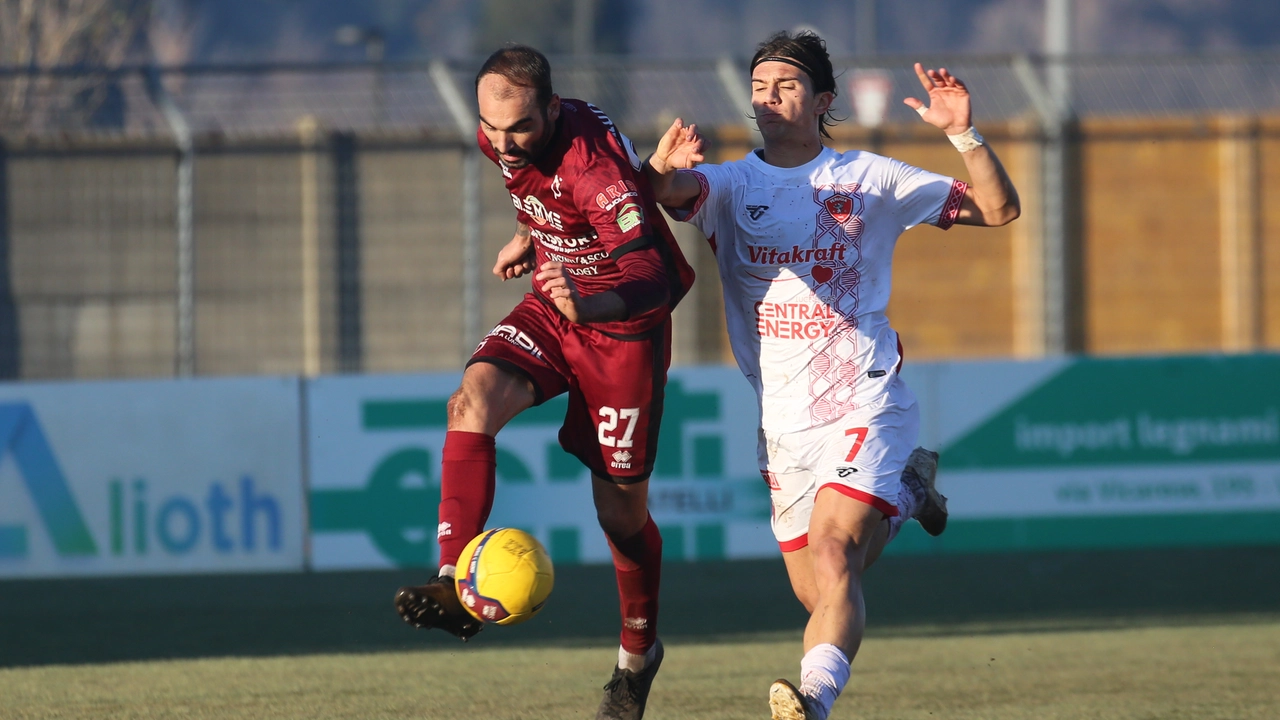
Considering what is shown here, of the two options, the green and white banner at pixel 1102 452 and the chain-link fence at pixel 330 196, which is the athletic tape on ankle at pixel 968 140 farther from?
the chain-link fence at pixel 330 196

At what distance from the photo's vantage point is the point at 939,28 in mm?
122875

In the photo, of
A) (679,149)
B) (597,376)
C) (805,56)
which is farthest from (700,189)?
(597,376)

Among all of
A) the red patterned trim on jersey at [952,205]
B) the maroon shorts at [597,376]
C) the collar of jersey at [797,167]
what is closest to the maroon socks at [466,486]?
the maroon shorts at [597,376]

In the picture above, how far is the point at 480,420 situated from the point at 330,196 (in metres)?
10.5

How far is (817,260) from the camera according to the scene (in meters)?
5.03

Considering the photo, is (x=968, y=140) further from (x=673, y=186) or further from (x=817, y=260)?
(x=673, y=186)

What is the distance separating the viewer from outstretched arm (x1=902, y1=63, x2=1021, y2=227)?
5012 mm

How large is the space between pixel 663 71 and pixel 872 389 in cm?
940

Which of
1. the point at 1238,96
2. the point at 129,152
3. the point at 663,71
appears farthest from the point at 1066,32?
the point at 129,152

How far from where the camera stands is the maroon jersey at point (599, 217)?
4.77 m

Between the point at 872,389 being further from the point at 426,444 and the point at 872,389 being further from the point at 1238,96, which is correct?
the point at 1238,96

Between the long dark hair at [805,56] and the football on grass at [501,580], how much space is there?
160 centimetres

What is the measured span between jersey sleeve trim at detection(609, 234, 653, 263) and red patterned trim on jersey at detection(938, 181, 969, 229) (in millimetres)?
960

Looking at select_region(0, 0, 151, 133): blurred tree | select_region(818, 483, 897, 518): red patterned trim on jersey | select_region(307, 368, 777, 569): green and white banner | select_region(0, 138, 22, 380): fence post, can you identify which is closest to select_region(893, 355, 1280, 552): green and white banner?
select_region(307, 368, 777, 569): green and white banner
